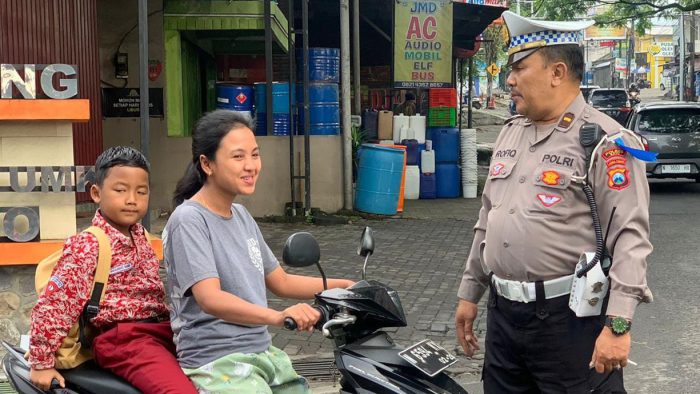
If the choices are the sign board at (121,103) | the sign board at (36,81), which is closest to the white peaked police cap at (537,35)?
the sign board at (36,81)

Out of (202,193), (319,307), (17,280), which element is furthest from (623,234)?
(17,280)

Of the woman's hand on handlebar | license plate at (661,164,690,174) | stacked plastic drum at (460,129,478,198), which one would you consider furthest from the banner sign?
the woman's hand on handlebar

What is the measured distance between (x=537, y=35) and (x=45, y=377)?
218cm

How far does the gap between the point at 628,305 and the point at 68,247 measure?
1.95 meters

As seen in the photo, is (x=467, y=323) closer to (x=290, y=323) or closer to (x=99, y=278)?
(x=290, y=323)

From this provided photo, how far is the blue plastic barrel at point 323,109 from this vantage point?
12.5 metres

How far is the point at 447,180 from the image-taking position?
1551 cm

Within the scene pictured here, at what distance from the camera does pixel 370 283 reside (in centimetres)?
291

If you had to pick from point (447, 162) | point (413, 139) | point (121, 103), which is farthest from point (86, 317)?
point (447, 162)

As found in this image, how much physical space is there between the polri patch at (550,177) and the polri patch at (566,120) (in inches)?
7.3

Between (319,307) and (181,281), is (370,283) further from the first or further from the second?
(181,281)

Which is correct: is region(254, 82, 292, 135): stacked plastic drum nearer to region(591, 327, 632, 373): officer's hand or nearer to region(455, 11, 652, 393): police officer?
region(455, 11, 652, 393): police officer

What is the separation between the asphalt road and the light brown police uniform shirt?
273 centimetres

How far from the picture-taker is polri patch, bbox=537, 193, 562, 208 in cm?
298
